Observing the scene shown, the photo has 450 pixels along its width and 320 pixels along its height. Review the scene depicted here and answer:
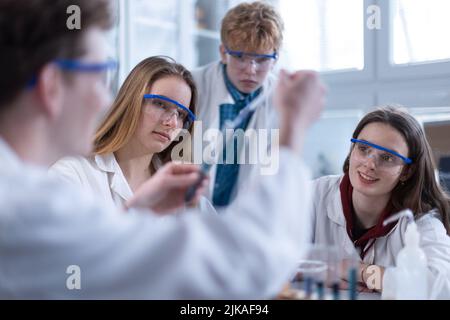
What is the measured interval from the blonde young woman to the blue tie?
0.22 metres

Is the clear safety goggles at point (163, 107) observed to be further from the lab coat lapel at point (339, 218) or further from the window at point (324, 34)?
the window at point (324, 34)

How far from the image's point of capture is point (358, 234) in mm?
1680

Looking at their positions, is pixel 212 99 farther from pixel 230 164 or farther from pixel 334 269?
pixel 334 269

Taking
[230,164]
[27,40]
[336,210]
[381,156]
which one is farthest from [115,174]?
[27,40]

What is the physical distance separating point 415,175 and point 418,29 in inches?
48.2

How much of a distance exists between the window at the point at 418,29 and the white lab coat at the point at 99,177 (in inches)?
59.6

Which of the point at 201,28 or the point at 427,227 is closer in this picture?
the point at 427,227

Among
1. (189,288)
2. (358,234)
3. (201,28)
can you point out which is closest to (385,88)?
(358,234)

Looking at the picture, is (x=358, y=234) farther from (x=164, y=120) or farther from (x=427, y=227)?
(x=164, y=120)

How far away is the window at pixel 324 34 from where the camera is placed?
2.84 metres

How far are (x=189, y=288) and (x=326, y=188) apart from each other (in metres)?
1.26

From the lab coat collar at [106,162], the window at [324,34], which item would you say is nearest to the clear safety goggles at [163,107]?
the lab coat collar at [106,162]

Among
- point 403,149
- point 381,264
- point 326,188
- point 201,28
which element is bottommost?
point 381,264

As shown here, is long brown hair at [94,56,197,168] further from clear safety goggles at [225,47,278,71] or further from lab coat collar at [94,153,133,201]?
clear safety goggles at [225,47,278,71]
